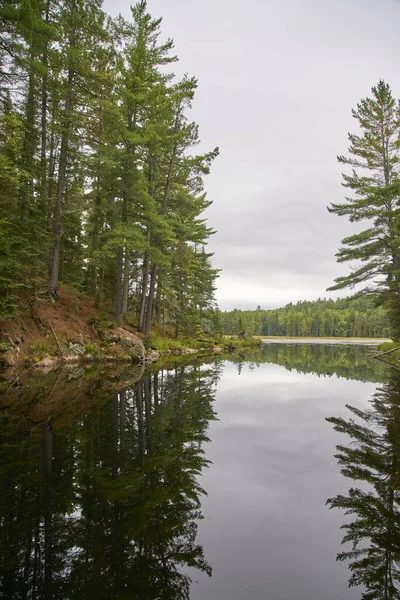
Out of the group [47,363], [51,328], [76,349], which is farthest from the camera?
[76,349]

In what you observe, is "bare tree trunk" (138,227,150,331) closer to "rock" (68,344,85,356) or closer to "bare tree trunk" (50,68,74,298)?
"bare tree trunk" (50,68,74,298)

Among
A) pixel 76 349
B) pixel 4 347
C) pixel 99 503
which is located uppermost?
pixel 4 347

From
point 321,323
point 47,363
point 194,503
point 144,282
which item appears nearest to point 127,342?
point 144,282

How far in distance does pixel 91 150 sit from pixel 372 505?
20770 millimetres

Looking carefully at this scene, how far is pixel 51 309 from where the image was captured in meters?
17.6

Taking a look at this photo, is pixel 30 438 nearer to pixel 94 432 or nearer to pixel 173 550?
pixel 94 432

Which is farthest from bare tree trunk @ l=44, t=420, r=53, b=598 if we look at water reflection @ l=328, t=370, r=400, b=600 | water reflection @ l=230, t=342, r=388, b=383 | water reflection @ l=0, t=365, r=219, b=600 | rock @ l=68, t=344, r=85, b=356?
water reflection @ l=230, t=342, r=388, b=383

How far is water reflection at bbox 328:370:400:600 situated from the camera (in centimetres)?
279

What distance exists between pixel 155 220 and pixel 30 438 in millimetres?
15145

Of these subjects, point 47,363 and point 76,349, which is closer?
point 47,363

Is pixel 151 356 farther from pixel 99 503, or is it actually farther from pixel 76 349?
pixel 99 503

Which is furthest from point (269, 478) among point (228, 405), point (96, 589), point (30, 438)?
point (228, 405)

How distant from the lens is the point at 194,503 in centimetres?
400

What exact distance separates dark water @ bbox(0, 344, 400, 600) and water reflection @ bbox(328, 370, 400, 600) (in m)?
0.02
